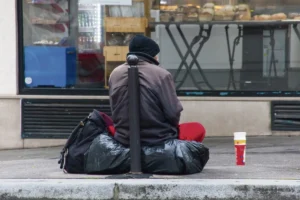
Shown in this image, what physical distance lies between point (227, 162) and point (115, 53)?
299 centimetres

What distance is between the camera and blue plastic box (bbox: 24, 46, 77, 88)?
974cm

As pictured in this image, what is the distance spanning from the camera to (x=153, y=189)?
19.2 feet

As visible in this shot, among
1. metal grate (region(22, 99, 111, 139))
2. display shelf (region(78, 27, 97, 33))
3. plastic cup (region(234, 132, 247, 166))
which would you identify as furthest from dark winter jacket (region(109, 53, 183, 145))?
display shelf (region(78, 27, 97, 33))

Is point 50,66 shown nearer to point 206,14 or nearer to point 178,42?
point 178,42

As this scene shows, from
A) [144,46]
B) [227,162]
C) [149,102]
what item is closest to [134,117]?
[149,102]

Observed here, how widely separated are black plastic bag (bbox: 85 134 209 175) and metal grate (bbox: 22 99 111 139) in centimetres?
326

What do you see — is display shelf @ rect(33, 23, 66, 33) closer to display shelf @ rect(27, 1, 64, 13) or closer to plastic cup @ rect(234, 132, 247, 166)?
display shelf @ rect(27, 1, 64, 13)

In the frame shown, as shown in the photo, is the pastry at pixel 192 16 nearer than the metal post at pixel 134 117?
No

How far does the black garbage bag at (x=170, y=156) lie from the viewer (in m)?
6.12

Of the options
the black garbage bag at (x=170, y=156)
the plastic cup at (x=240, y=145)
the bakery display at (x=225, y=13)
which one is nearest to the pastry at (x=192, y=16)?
the bakery display at (x=225, y=13)

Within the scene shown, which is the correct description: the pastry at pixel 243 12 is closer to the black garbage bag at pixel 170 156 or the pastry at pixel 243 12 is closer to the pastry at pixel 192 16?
the pastry at pixel 192 16

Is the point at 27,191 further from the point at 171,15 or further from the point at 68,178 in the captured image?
the point at 171,15

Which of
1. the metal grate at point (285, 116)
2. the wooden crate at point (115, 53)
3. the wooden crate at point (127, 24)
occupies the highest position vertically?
the wooden crate at point (127, 24)

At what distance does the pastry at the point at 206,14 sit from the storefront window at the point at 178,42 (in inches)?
0.6
